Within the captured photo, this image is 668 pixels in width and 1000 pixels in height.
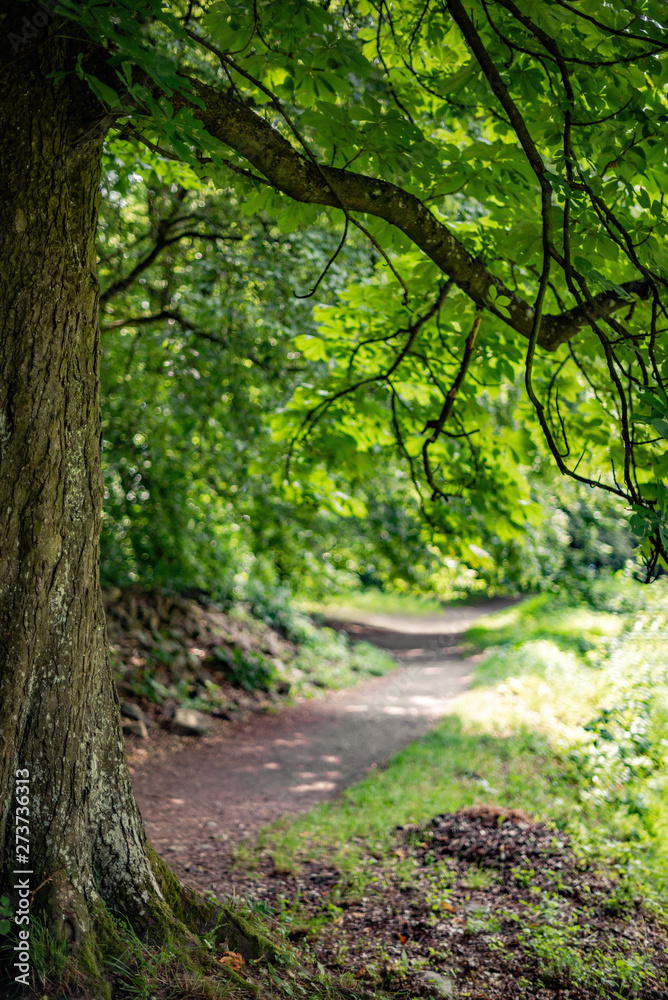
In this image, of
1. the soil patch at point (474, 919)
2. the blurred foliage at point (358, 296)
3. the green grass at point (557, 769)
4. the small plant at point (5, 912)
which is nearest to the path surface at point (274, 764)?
the green grass at point (557, 769)

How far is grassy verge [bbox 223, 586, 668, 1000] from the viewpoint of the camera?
3.22 meters

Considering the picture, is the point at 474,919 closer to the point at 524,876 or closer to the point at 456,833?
the point at 524,876

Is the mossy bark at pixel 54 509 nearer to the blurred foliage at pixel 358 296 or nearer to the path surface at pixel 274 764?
the blurred foliage at pixel 358 296

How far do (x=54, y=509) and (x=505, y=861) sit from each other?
3.89m

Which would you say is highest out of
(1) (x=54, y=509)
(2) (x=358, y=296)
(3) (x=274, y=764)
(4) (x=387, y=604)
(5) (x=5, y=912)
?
(2) (x=358, y=296)

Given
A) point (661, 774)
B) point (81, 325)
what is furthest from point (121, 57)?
point (661, 774)

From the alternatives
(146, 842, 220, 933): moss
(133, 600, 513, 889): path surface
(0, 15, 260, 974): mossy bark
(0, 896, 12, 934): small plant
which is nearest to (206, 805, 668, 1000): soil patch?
(146, 842, 220, 933): moss

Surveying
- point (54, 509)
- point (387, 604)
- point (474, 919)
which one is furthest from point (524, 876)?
point (387, 604)

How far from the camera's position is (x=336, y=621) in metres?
20.4

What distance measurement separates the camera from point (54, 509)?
93.1 inches

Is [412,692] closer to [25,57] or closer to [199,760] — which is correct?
[199,760]

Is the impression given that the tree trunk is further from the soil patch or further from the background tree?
the soil patch

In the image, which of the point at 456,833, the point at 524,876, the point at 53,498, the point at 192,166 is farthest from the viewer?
the point at 456,833

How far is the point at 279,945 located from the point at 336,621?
17.4m
